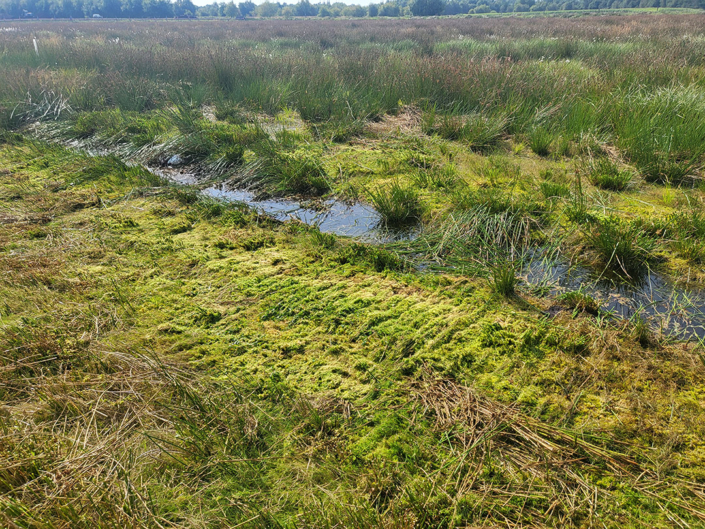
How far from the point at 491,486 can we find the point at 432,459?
0.23 meters

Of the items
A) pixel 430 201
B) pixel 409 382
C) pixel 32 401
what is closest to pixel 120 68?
pixel 430 201

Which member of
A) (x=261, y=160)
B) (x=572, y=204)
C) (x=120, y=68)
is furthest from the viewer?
(x=120, y=68)

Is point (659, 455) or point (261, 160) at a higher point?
point (261, 160)

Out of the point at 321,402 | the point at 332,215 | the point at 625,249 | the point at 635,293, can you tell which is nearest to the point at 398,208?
the point at 332,215

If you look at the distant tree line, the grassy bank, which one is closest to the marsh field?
the grassy bank

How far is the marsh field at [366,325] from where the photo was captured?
56.3 inches

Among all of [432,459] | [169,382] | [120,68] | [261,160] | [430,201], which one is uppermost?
[120,68]

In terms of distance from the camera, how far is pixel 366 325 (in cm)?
230

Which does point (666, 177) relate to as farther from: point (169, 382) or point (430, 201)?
point (169, 382)

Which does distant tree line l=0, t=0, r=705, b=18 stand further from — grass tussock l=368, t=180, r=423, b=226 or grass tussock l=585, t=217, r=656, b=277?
grass tussock l=585, t=217, r=656, b=277

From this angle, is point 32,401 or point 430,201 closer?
point 32,401

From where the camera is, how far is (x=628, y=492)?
1.41m

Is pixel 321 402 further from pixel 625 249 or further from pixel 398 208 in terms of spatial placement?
pixel 625 249

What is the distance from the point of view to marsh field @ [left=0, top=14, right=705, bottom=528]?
Result: 1.43 metres
